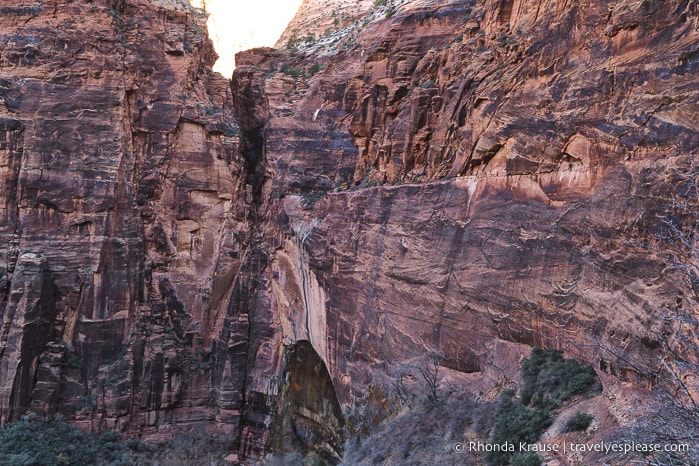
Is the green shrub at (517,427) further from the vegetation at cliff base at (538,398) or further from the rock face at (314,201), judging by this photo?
the rock face at (314,201)

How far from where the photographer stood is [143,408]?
3306 cm

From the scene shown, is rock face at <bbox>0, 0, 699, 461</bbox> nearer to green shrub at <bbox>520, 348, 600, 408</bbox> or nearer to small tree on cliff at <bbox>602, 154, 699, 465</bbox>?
green shrub at <bbox>520, 348, 600, 408</bbox>

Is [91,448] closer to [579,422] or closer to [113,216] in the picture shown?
[113,216]

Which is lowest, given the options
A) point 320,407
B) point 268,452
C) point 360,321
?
point 268,452

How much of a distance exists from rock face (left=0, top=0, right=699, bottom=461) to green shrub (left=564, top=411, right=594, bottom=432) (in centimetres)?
112

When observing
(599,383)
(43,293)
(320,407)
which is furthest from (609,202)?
(43,293)

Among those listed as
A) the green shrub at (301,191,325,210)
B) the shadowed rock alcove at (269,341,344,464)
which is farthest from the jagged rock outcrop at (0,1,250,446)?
the green shrub at (301,191,325,210)

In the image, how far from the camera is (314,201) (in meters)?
→ 30.4

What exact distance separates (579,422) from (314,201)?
20110 mm

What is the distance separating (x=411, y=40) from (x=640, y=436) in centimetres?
2408

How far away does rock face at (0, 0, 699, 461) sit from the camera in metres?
14.8

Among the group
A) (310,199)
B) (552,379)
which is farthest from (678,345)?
(310,199)

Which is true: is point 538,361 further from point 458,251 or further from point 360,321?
point 360,321

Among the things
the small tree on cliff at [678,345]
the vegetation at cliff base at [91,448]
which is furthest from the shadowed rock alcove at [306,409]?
the small tree on cliff at [678,345]
